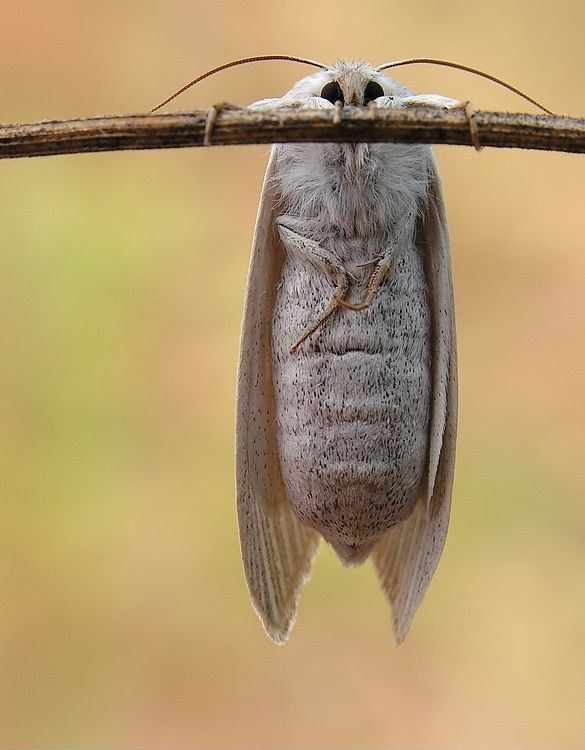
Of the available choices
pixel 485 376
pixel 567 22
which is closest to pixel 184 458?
pixel 485 376

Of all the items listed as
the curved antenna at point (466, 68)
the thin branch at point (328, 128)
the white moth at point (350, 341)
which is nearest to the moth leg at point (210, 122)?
the thin branch at point (328, 128)

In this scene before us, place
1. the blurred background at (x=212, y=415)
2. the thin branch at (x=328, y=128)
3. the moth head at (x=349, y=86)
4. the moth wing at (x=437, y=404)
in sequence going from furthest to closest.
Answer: the blurred background at (x=212, y=415)
the moth wing at (x=437, y=404)
the moth head at (x=349, y=86)
the thin branch at (x=328, y=128)

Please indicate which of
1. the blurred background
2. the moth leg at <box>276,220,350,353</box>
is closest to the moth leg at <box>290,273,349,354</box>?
the moth leg at <box>276,220,350,353</box>

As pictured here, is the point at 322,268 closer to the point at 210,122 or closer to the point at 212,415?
the point at 210,122

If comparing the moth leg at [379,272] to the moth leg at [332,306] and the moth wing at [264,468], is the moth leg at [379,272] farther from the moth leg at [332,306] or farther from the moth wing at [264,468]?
the moth wing at [264,468]

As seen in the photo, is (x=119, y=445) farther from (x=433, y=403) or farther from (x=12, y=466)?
(x=433, y=403)

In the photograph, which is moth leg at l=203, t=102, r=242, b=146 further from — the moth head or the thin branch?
the moth head

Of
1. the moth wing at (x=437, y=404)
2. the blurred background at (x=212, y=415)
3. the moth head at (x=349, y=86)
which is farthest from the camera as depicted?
the blurred background at (x=212, y=415)
